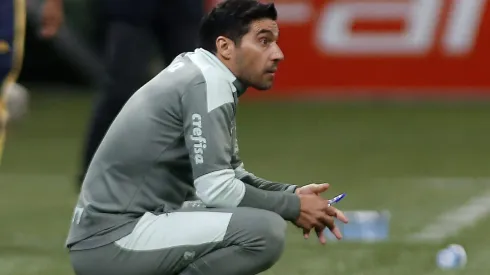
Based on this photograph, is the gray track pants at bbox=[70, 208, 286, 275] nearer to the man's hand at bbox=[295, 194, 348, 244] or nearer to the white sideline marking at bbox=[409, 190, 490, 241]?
the man's hand at bbox=[295, 194, 348, 244]

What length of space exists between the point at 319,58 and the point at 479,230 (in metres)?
6.79

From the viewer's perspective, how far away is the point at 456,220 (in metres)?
7.17

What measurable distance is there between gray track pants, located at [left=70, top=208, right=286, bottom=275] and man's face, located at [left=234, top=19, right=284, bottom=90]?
47 cm

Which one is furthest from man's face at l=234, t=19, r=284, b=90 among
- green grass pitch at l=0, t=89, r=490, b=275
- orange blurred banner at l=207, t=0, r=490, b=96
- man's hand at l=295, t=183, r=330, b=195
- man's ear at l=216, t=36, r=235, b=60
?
orange blurred banner at l=207, t=0, r=490, b=96

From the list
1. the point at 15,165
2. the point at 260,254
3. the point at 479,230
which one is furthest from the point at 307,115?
the point at 260,254

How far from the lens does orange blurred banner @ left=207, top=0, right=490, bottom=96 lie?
1316 centimetres

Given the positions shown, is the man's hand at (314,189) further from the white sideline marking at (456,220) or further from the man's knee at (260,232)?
the white sideline marking at (456,220)

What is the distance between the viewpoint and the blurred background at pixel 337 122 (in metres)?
6.56

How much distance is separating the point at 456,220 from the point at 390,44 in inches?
246

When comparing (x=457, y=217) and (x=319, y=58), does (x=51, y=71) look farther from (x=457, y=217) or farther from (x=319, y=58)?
(x=457, y=217)

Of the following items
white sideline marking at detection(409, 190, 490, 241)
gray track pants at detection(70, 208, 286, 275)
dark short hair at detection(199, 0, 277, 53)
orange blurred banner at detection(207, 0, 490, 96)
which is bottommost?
gray track pants at detection(70, 208, 286, 275)

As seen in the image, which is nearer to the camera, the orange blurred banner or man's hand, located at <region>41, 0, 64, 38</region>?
man's hand, located at <region>41, 0, 64, 38</region>

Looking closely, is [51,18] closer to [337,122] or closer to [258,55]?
[258,55]

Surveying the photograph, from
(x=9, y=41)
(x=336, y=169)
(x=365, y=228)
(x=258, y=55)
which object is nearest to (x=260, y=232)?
(x=258, y=55)
